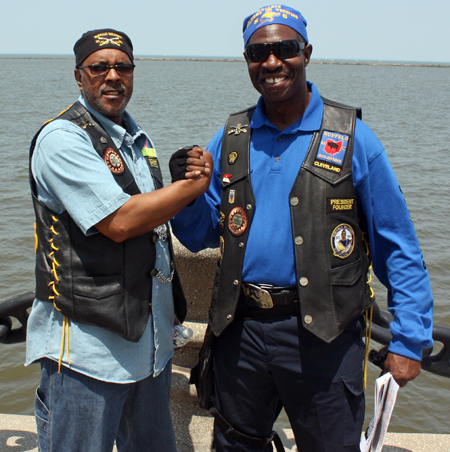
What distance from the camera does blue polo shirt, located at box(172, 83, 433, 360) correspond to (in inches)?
90.3

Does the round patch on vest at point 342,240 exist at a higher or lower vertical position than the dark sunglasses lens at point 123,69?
lower

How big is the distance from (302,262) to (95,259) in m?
0.88

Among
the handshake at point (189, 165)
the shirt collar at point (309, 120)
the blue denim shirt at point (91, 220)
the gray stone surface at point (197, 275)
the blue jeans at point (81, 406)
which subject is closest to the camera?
the blue denim shirt at point (91, 220)

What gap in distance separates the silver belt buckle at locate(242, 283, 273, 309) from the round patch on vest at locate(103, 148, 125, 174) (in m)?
0.77

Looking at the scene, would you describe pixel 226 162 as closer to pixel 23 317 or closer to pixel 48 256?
pixel 48 256

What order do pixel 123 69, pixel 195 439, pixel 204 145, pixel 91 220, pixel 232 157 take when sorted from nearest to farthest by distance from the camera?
pixel 91 220 → pixel 123 69 → pixel 232 157 → pixel 195 439 → pixel 204 145

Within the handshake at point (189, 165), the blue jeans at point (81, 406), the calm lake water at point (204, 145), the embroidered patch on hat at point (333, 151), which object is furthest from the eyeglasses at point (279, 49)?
the calm lake water at point (204, 145)

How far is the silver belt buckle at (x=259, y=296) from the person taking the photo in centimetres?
233

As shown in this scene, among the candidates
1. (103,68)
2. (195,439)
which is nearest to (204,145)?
(195,439)

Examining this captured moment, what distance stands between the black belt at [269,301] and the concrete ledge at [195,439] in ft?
4.21

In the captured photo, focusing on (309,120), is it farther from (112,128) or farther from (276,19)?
(112,128)

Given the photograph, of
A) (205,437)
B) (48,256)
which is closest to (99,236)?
(48,256)

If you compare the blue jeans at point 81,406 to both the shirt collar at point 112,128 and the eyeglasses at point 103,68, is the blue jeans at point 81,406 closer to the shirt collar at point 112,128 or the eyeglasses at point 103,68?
the shirt collar at point 112,128

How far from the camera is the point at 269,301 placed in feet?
7.66
